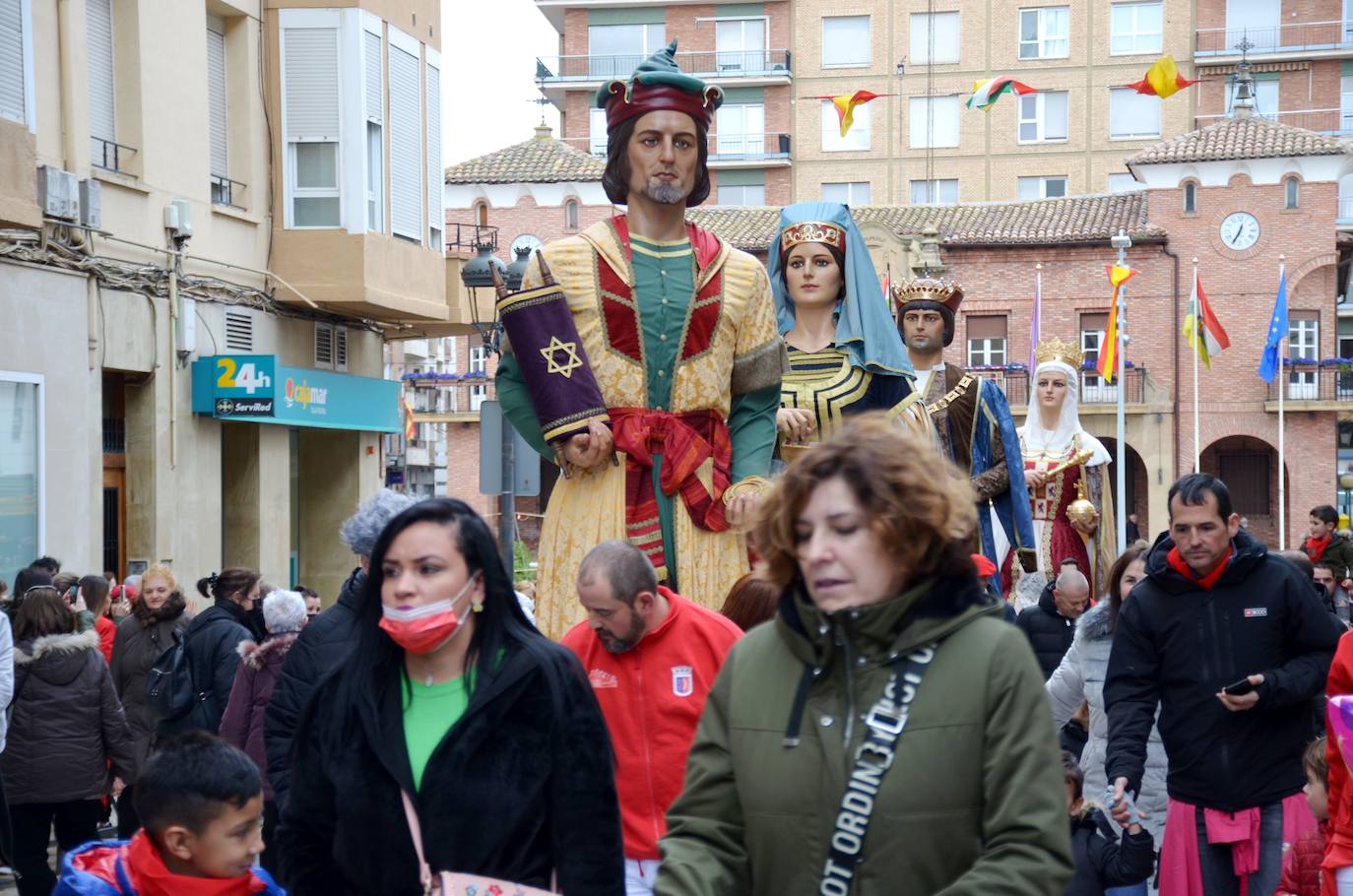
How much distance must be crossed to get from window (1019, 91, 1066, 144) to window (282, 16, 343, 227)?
131 feet

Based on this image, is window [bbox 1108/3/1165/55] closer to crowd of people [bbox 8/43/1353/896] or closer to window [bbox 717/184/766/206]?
window [bbox 717/184/766/206]

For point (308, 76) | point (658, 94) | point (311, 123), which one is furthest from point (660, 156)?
point (308, 76)

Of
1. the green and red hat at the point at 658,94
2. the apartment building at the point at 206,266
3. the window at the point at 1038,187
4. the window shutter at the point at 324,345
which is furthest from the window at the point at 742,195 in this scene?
the green and red hat at the point at 658,94

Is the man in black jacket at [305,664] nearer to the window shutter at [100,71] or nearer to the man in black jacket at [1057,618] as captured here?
the man in black jacket at [1057,618]

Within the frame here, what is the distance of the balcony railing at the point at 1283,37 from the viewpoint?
58.6 meters

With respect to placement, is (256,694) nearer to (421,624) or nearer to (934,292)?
(934,292)

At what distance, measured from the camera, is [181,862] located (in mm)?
5039

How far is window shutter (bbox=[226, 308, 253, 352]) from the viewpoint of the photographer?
22.7 m

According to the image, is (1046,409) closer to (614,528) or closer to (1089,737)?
(1089,737)

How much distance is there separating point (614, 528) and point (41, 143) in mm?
13298

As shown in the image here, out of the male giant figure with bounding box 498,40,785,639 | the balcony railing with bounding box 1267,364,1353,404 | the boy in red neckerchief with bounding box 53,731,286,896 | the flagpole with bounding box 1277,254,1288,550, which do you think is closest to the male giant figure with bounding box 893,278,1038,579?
the male giant figure with bounding box 498,40,785,639

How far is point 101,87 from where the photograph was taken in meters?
19.9

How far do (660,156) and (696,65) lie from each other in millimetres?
57038

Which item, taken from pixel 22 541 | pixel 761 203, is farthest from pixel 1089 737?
pixel 761 203
